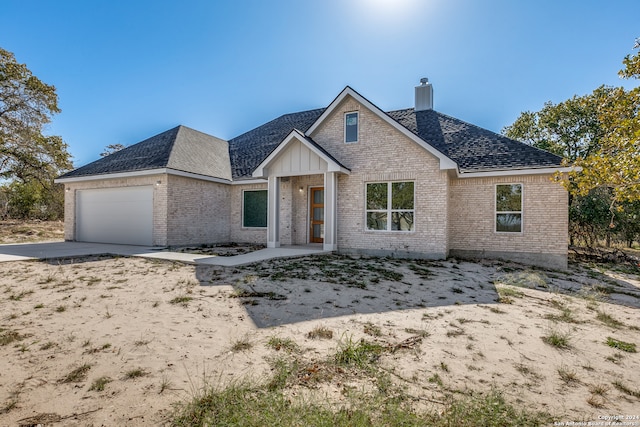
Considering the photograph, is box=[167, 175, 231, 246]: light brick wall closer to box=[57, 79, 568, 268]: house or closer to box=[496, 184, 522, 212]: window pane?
box=[57, 79, 568, 268]: house

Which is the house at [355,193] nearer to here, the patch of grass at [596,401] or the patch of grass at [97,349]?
the patch of grass at [596,401]

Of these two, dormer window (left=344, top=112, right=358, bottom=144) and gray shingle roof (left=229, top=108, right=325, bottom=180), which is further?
gray shingle roof (left=229, top=108, right=325, bottom=180)

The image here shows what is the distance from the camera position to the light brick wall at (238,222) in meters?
15.0

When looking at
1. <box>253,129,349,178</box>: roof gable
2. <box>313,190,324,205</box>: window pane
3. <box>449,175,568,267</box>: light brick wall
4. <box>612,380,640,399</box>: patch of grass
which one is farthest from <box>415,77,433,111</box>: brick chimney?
<box>612,380,640,399</box>: patch of grass

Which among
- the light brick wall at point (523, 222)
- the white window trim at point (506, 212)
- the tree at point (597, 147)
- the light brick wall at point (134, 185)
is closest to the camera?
the tree at point (597, 147)

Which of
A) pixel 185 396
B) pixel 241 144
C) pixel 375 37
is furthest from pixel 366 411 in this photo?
pixel 241 144

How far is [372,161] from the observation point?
37.9ft

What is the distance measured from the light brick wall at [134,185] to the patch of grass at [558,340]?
1281 centimetres

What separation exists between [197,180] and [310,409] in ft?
43.5

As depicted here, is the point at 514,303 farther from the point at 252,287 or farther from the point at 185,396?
the point at 185,396

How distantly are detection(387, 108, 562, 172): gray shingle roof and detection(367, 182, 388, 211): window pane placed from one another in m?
2.49

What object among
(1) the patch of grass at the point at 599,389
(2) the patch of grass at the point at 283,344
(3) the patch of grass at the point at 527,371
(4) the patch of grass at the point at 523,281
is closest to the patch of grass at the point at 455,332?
(3) the patch of grass at the point at 527,371

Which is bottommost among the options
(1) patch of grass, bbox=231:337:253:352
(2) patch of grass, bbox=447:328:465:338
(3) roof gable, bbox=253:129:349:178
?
(2) patch of grass, bbox=447:328:465:338

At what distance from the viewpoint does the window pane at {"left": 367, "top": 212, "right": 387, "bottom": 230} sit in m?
11.4
